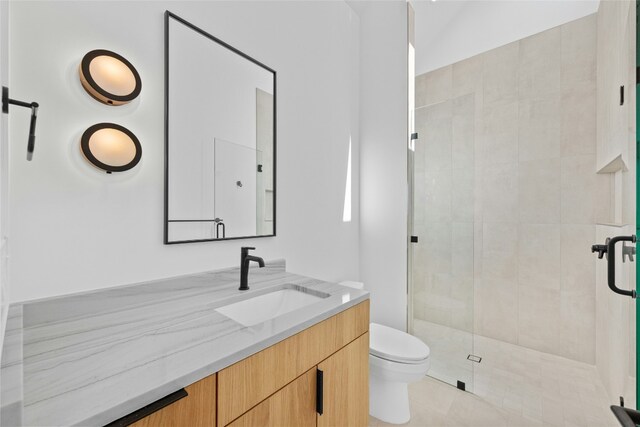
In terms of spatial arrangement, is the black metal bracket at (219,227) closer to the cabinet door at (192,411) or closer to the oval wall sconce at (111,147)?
the oval wall sconce at (111,147)

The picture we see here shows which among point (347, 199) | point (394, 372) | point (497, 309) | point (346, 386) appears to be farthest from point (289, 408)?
point (497, 309)

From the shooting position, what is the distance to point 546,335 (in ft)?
7.70

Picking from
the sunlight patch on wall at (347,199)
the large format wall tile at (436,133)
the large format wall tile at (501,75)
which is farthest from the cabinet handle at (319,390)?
the large format wall tile at (501,75)

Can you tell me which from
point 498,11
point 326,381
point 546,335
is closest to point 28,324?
point 326,381

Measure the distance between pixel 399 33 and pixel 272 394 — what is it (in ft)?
7.82

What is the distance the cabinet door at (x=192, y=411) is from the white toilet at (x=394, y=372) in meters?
1.13

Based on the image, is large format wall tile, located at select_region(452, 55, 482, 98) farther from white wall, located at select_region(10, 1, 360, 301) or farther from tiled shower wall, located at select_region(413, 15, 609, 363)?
white wall, located at select_region(10, 1, 360, 301)

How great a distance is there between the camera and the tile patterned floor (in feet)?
5.49

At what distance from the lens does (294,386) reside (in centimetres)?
87

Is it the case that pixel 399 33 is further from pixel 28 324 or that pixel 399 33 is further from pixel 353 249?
pixel 28 324

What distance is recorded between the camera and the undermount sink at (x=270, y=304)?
117cm

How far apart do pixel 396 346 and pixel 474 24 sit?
2.76 meters

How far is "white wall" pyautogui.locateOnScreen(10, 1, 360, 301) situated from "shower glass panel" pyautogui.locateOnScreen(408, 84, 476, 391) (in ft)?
3.16

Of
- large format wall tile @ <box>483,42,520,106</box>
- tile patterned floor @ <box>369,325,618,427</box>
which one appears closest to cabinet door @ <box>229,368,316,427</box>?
tile patterned floor @ <box>369,325,618,427</box>
